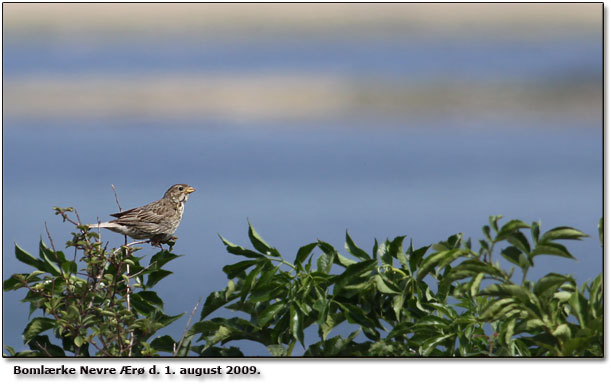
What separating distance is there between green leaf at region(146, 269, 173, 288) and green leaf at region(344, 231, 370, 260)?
0.56 m

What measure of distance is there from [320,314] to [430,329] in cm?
32

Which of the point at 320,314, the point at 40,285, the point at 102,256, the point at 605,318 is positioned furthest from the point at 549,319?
the point at 40,285

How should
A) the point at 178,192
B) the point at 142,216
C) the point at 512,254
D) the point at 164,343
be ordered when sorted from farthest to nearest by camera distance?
the point at 178,192
the point at 142,216
the point at 164,343
the point at 512,254

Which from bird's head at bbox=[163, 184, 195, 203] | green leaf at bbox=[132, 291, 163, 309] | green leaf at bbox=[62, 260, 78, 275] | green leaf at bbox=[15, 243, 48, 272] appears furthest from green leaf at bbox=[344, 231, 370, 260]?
bird's head at bbox=[163, 184, 195, 203]

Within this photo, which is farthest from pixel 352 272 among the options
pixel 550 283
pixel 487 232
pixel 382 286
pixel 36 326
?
pixel 36 326

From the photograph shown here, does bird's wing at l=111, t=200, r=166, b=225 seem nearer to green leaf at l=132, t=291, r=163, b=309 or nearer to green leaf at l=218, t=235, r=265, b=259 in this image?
green leaf at l=132, t=291, r=163, b=309

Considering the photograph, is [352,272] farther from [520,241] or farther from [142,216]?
[142,216]

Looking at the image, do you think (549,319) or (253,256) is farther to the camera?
(253,256)

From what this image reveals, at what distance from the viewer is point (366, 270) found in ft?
7.48

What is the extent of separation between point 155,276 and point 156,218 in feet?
2.00

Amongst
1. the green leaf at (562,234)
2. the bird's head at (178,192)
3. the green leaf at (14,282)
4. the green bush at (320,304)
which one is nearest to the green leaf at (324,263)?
the green bush at (320,304)

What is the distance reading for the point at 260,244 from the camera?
2.33 metres

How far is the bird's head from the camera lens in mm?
3263

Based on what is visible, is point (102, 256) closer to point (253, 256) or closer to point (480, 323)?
point (253, 256)
